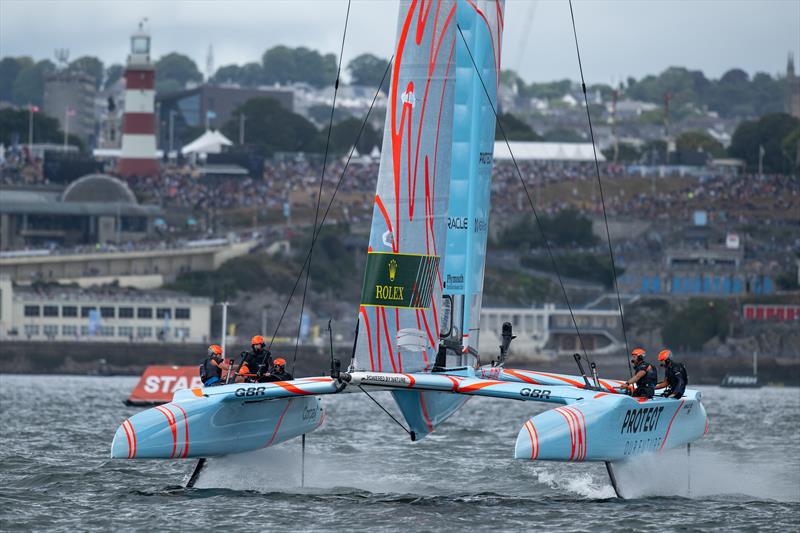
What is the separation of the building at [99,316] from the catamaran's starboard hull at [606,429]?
58.3 metres

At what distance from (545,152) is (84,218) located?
3465cm

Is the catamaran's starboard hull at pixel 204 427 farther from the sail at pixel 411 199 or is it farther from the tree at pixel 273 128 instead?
the tree at pixel 273 128

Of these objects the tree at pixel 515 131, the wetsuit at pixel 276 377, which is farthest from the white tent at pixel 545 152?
the wetsuit at pixel 276 377

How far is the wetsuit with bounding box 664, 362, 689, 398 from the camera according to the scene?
21219 mm

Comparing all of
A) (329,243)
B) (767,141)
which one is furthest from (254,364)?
(767,141)

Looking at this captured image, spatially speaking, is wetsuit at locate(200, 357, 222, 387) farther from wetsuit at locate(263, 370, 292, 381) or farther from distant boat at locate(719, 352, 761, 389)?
distant boat at locate(719, 352, 761, 389)

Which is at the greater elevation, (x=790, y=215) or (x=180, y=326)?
(x=790, y=215)

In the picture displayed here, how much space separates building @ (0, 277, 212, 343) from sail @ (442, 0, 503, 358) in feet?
182

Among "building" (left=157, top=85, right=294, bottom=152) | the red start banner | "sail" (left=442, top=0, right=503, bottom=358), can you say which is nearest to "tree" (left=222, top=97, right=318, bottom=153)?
"building" (left=157, top=85, right=294, bottom=152)

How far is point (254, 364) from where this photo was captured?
68.1 feet

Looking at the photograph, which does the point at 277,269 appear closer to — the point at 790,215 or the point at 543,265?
the point at 543,265

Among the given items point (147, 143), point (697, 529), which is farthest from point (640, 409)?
point (147, 143)

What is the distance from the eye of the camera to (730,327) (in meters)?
84.9

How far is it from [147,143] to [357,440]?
2915 inches
